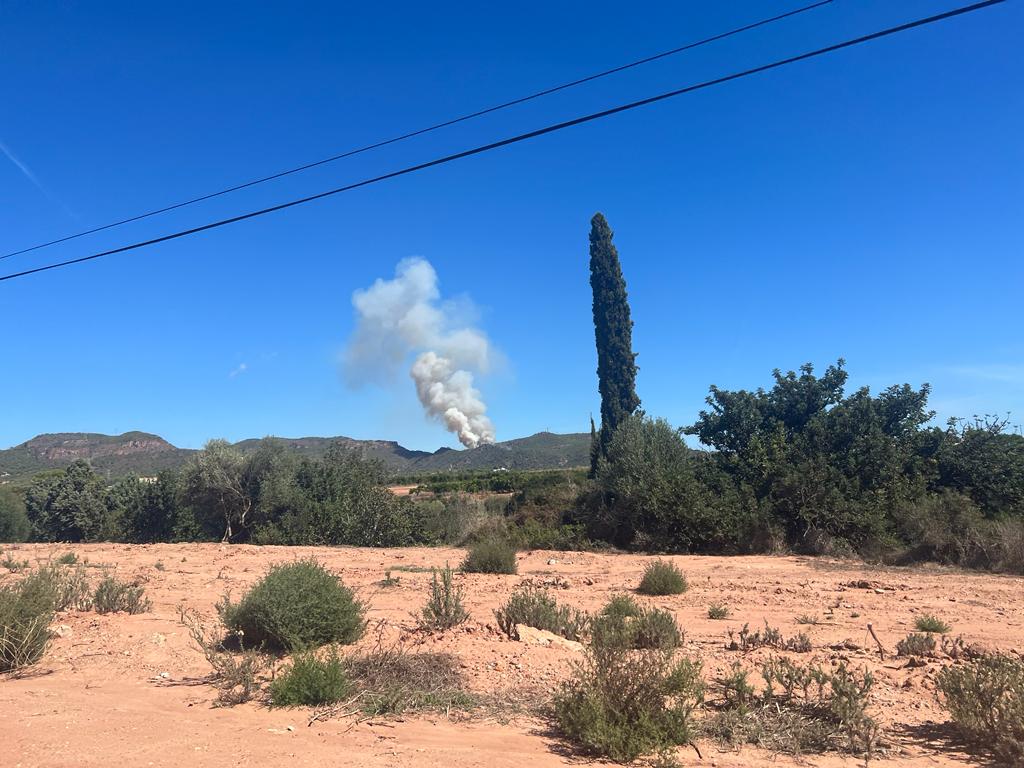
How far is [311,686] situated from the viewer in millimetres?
6656

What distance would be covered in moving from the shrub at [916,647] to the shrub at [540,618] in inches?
147

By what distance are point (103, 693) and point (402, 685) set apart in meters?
3.21

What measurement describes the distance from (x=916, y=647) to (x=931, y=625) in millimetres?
2063

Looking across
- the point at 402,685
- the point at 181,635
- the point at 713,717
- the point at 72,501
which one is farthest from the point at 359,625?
the point at 72,501

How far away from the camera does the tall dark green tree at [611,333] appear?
37094 millimetres

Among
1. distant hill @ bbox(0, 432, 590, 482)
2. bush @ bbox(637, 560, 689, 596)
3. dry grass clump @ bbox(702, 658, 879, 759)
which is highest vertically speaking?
distant hill @ bbox(0, 432, 590, 482)

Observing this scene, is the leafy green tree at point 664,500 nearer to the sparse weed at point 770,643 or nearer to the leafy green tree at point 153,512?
the sparse weed at point 770,643

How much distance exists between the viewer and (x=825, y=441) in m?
24.2

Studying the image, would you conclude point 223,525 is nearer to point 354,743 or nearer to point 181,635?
point 181,635

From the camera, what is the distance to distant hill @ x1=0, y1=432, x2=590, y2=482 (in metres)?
94.8

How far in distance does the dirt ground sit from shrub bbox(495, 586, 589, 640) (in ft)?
1.09

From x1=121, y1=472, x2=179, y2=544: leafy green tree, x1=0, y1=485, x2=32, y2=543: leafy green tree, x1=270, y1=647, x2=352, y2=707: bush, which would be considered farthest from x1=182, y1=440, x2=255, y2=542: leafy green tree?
x1=270, y1=647, x2=352, y2=707: bush

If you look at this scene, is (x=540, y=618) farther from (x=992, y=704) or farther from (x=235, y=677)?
(x=992, y=704)

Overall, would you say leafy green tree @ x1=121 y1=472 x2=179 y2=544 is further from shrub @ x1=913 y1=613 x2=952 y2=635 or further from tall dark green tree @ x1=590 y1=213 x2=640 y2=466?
shrub @ x1=913 y1=613 x2=952 y2=635
